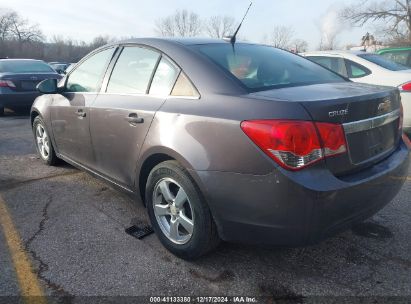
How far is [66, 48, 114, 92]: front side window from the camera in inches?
138

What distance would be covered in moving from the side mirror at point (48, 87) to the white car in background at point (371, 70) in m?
4.66

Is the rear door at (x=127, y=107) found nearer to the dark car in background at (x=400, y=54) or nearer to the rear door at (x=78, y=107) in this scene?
the rear door at (x=78, y=107)

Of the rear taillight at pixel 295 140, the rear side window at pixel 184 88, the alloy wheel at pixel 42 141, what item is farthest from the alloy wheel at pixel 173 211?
the alloy wheel at pixel 42 141

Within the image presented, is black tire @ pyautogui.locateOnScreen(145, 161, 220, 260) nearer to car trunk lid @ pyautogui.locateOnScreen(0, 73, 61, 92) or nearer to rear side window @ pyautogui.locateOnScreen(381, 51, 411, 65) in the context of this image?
car trunk lid @ pyautogui.locateOnScreen(0, 73, 61, 92)

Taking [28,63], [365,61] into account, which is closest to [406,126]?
[365,61]

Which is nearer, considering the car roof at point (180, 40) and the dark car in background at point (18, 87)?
the car roof at point (180, 40)

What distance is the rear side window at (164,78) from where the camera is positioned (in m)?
2.68

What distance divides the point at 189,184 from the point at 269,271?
812 mm

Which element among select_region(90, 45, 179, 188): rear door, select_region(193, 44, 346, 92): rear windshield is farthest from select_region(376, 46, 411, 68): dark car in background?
select_region(90, 45, 179, 188): rear door

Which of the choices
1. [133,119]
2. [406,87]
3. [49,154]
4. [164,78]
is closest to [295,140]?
[164,78]

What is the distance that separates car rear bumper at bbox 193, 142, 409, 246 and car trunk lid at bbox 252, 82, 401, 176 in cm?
9

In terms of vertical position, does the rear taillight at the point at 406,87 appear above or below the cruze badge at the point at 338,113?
below

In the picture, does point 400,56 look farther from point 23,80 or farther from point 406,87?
point 23,80

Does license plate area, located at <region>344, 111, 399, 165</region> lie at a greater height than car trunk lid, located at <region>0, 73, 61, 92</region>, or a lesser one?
greater
